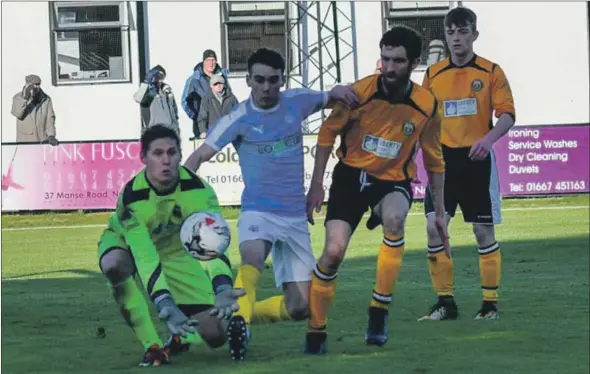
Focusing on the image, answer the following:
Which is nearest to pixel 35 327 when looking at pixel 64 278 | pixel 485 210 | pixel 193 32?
pixel 485 210

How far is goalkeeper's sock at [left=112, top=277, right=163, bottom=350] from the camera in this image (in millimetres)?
8812

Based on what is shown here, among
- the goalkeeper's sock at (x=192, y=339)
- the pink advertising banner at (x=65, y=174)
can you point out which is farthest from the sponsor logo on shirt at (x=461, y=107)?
the pink advertising banner at (x=65, y=174)

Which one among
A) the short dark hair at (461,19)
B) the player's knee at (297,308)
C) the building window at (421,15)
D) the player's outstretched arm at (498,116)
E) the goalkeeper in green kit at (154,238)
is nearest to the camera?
the goalkeeper in green kit at (154,238)

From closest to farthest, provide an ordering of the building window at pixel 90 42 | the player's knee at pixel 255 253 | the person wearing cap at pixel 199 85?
the player's knee at pixel 255 253 < the person wearing cap at pixel 199 85 < the building window at pixel 90 42

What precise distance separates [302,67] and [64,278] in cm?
1716

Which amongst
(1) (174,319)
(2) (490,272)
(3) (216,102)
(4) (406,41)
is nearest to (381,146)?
(4) (406,41)

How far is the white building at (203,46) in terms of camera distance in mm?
31406

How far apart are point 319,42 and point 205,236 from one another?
23387 mm

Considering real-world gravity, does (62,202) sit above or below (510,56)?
below

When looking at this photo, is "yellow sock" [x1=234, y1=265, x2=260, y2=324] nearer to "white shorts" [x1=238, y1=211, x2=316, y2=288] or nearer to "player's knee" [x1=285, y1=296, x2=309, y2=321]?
"white shorts" [x1=238, y1=211, x2=316, y2=288]

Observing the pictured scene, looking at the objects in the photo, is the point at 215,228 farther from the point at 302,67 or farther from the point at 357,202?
the point at 302,67

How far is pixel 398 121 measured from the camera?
932cm

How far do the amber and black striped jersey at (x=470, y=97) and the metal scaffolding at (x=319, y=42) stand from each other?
20.2 m

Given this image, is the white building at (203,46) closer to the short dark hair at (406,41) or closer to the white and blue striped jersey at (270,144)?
the white and blue striped jersey at (270,144)
